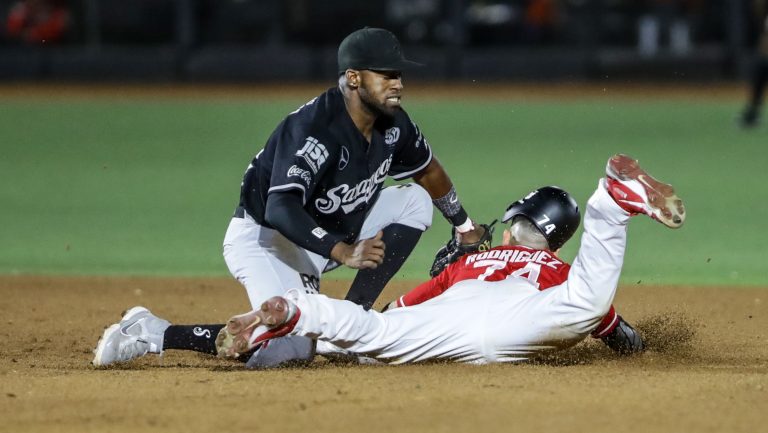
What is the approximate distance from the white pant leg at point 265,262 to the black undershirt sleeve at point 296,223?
0.50m

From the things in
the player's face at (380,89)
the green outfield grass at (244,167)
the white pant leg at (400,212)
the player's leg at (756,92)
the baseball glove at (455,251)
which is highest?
the player's face at (380,89)

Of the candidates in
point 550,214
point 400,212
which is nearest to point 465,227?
point 400,212

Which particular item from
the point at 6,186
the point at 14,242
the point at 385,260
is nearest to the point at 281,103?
the point at 6,186

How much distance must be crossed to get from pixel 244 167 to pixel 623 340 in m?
8.35

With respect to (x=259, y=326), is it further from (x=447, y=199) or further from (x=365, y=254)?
(x=447, y=199)

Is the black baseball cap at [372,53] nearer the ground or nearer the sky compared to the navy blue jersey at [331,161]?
nearer the sky

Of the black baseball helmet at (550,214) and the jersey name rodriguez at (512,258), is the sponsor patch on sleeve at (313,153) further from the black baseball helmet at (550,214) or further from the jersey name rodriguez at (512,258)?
the black baseball helmet at (550,214)

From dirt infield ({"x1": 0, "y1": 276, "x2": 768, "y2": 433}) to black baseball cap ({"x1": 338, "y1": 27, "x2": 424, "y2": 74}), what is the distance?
1.36 m

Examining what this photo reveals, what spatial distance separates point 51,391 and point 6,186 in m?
7.71

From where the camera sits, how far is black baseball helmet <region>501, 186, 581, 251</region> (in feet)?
18.5

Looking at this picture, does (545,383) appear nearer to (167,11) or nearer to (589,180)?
(589,180)

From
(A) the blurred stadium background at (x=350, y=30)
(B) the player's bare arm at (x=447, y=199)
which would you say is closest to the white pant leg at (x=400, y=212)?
(B) the player's bare arm at (x=447, y=199)

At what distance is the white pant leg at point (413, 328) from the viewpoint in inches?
195

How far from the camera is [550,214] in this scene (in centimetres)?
564
